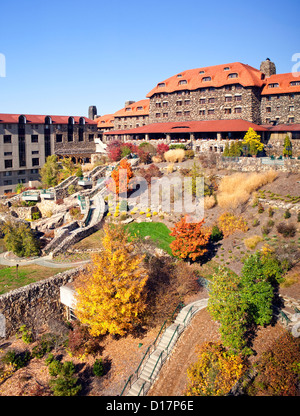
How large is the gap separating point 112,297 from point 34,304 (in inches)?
292

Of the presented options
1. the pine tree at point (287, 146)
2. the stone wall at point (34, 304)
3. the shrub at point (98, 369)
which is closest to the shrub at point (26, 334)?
the stone wall at point (34, 304)

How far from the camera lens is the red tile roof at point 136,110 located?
65.7 m

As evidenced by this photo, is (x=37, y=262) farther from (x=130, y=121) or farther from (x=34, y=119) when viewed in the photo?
(x=130, y=121)

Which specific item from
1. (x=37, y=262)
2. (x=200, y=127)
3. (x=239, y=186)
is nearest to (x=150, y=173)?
(x=239, y=186)

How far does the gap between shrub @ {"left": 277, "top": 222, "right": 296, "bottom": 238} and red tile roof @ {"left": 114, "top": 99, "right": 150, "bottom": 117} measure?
1711 inches

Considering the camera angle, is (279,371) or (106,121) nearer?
(279,371)

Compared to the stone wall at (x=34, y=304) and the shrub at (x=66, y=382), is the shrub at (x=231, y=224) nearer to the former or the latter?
the stone wall at (x=34, y=304)

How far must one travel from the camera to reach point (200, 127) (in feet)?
171

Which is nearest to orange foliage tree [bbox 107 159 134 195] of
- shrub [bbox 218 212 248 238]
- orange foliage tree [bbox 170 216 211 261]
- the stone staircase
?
shrub [bbox 218 212 248 238]

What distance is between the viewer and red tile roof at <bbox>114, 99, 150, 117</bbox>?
216 ft

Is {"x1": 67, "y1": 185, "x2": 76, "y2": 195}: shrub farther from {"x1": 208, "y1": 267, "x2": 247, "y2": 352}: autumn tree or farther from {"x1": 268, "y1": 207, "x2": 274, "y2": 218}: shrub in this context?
{"x1": 208, "y1": 267, "x2": 247, "y2": 352}: autumn tree

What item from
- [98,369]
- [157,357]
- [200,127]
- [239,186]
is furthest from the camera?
[200,127]

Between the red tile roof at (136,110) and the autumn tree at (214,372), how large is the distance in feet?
178
